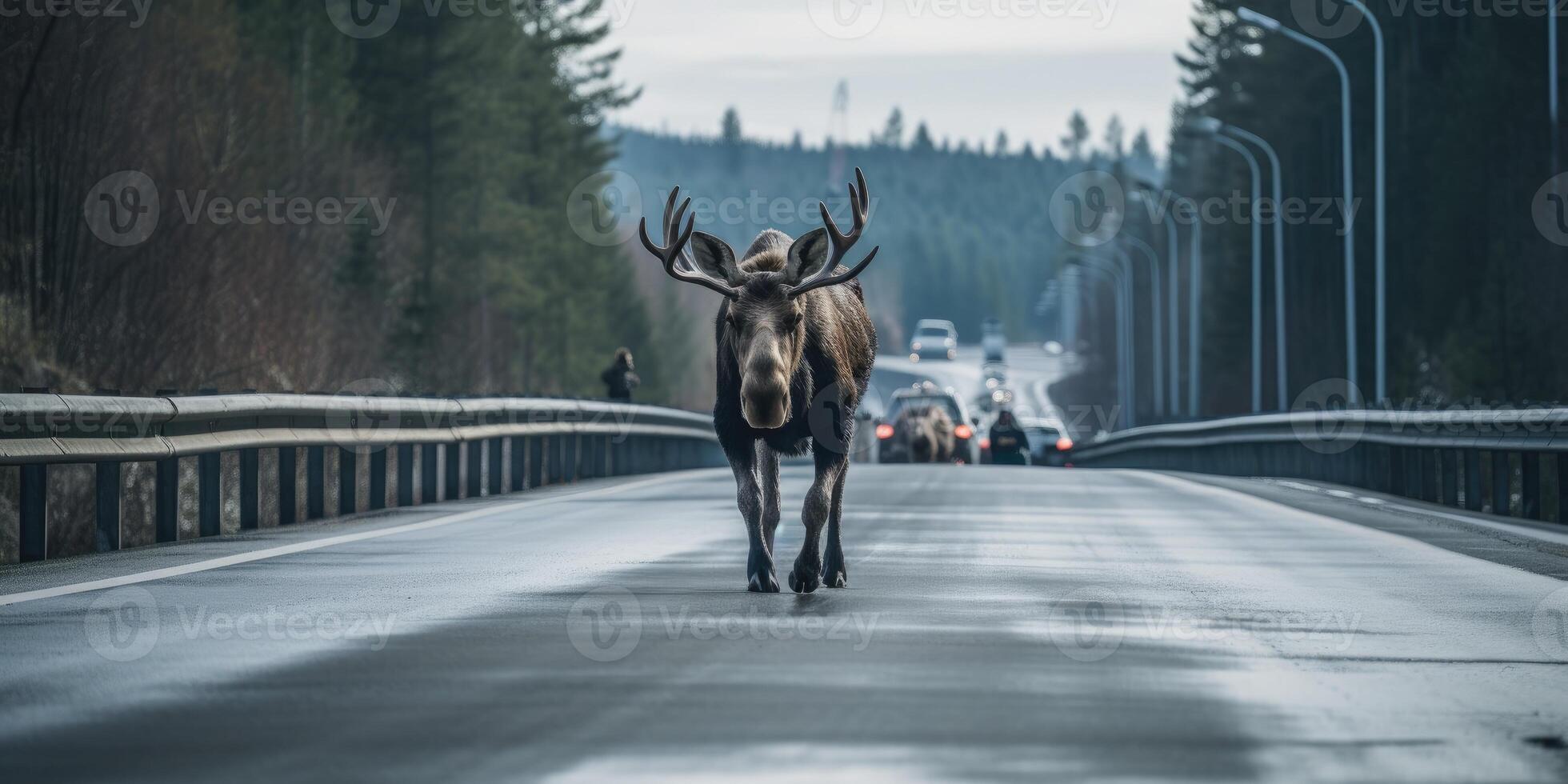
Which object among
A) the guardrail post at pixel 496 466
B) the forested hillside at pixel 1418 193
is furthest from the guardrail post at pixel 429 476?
the forested hillside at pixel 1418 193

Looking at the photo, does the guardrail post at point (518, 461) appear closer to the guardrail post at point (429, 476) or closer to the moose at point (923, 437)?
the guardrail post at point (429, 476)

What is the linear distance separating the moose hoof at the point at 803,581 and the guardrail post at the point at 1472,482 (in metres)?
11.2

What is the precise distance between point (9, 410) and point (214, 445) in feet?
8.02

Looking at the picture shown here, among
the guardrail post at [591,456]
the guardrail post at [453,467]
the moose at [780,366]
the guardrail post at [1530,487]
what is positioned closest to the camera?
the moose at [780,366]

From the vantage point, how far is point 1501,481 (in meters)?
20.1

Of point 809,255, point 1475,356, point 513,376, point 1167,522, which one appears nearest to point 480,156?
point 513,376

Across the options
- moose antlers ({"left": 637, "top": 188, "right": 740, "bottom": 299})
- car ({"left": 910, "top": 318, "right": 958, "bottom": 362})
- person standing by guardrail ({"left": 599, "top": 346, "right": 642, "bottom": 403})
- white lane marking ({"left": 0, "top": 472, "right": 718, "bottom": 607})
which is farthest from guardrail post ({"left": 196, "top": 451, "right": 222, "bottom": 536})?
car ({"left": 910, "top": 318, "right": 958, "bottom": 362})

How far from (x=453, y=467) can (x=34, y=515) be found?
7.65 metres

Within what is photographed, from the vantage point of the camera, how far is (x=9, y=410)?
499 inches

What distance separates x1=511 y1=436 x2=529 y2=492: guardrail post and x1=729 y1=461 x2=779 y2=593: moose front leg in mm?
11987

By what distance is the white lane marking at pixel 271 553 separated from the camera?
1095 centimetres

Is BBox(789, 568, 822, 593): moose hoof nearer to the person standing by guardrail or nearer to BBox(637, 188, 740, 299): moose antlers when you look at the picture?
BBox(637, 188, 740, 299): moose antlers

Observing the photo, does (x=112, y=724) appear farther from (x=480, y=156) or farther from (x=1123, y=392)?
(x=1123, y=392)

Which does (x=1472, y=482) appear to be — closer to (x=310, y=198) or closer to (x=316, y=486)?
(x=316, y=486)
